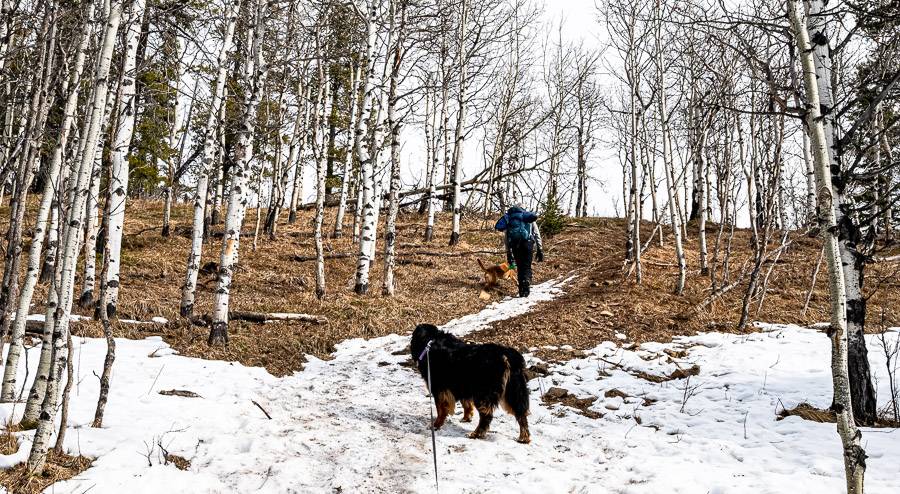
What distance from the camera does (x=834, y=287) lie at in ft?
11.1

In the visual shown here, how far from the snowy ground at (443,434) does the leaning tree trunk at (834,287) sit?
2.83 ft

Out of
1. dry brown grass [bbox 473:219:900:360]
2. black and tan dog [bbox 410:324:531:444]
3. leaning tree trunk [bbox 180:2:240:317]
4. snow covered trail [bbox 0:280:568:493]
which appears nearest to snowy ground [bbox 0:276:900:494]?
snow covered trail [bbox 0:280:568:493]

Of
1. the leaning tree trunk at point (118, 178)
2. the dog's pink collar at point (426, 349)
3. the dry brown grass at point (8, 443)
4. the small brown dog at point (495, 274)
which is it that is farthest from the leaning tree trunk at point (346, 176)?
the dry brown grass at point (8, 443)

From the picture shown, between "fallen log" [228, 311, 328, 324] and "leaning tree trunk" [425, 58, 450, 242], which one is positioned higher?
"leaning tree trunk" [425, 58, 450, 242]

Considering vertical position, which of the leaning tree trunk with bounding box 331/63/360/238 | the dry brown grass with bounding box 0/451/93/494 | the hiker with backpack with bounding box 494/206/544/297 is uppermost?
the leaning tree trunk with bounding box 331/63/360/238

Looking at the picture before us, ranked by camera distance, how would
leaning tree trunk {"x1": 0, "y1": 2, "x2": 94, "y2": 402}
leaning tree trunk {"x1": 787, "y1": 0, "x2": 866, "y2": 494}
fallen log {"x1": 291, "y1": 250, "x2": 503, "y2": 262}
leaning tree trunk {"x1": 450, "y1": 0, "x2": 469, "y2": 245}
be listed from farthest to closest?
leaning tree trunk {"x1": 450, "y1": 0, "x2": 469, "y2": 245}
fallen log {"x1": 291, "y1": 250, "x2": 503, "y2": 262}
leaning tree trunk {"x1": 0, "y1": 2, "x2": 94, "y2": 402}
leaning tree trunk {"x1": 787, "y1": 0, "x2": 866, "y2": 494}

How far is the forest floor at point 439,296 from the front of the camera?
8.44 meters

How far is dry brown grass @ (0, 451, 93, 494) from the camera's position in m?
3.41

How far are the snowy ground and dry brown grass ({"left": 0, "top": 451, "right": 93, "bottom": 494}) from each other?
105mm

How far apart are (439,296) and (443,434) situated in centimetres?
727

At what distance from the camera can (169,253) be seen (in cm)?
1443

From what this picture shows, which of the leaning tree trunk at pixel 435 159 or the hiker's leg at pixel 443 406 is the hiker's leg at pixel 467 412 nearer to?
the hiker's leg at pixel 443 406

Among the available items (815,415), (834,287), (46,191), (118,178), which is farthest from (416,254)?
(834,287)

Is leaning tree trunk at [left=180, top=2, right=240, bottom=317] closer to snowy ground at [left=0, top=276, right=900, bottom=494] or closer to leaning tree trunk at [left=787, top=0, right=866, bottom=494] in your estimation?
snowy ground at [left=0, top=276, right=900, bottom=494]
